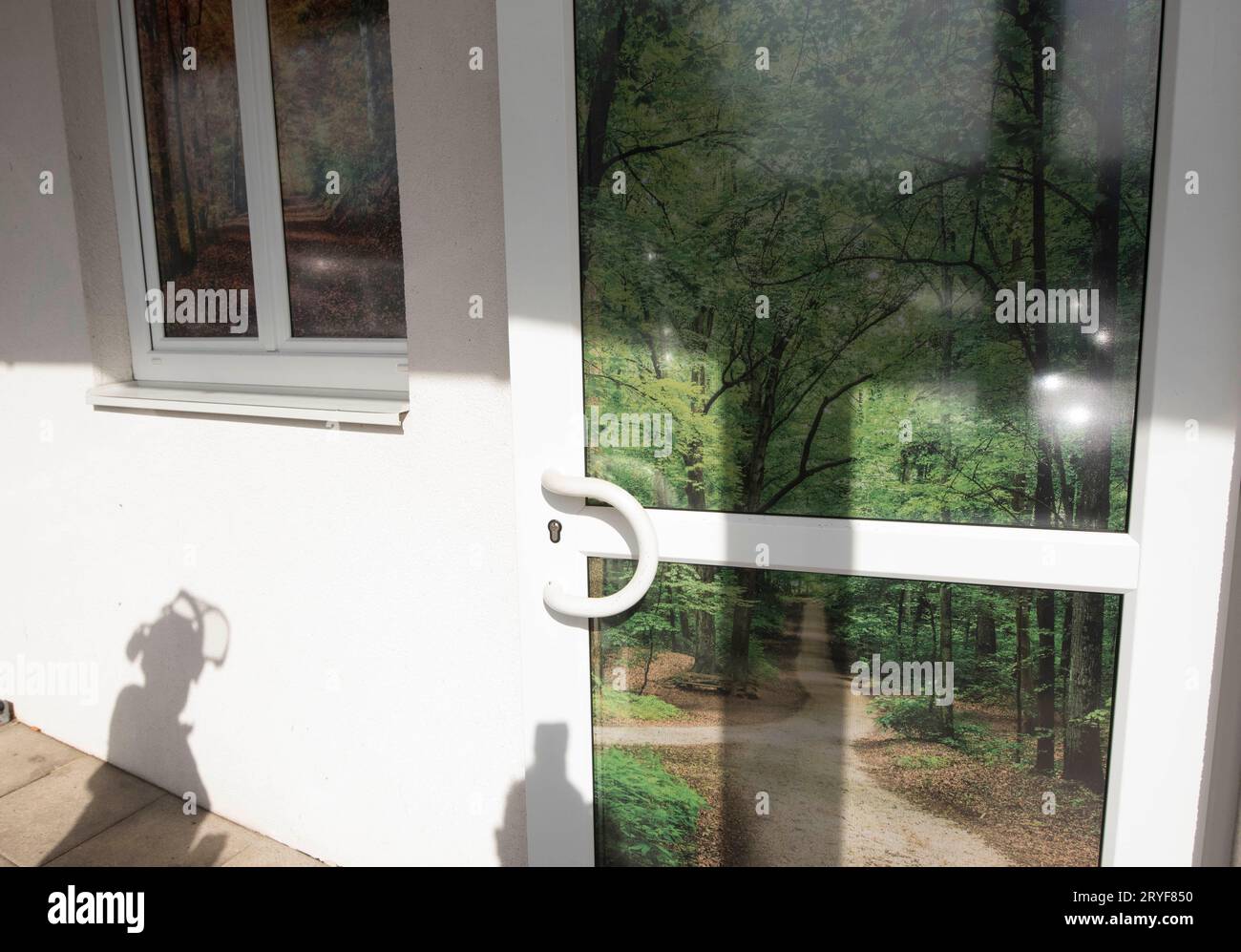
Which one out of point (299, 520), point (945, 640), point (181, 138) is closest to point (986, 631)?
point (945, 640)

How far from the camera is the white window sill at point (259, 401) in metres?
1.93

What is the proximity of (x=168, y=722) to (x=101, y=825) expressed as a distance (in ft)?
1.20

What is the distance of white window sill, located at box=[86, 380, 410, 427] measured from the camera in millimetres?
1933

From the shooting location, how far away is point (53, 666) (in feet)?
9.70

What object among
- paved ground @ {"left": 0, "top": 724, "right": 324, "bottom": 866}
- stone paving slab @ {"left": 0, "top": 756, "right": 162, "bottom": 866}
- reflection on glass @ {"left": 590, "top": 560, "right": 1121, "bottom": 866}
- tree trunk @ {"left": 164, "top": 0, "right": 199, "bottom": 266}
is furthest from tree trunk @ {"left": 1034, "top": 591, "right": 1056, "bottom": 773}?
stone paving slab @ {"left": 0, "top": 756, "right": 162, "bottom": 866}

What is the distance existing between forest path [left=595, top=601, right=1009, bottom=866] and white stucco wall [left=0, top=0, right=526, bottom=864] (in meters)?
0.63

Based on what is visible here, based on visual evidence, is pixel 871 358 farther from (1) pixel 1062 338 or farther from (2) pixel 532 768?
(2) pixel 532 768

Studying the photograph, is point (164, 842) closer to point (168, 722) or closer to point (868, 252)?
point (168, 722)

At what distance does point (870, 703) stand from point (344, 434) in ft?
4.73

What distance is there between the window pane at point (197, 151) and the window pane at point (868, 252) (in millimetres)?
1527

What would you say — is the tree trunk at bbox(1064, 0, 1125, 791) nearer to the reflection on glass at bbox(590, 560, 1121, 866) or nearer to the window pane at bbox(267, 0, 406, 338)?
the reflection on glass at bbox(590, 560, 1121, 866)

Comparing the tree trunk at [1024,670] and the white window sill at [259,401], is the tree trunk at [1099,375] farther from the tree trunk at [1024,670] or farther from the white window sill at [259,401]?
the white window sill at [259,401]

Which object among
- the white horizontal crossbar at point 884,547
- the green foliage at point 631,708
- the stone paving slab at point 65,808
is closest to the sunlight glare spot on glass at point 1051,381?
the white horizontal crossbar at point 884,547
